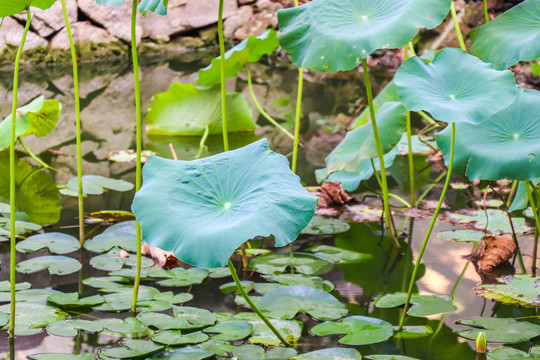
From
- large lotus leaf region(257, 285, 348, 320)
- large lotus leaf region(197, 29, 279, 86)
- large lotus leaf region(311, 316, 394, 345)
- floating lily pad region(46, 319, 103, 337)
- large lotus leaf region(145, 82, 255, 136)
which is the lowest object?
floating lily pad region(46, 319, 103, 337)

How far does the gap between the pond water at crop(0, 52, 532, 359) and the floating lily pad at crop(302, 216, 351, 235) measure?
3 centimetres

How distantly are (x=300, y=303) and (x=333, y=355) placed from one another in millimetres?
255

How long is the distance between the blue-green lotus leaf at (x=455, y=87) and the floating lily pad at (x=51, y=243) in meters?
1.11

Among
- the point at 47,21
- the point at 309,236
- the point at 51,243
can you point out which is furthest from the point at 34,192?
the point at 47,21

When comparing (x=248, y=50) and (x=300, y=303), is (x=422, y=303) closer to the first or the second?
(x=300, y=303)

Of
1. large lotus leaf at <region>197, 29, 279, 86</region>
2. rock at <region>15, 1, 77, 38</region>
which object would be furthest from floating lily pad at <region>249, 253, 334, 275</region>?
rock at <region>15, 1, 77, 38</region>

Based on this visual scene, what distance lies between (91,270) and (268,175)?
753mm

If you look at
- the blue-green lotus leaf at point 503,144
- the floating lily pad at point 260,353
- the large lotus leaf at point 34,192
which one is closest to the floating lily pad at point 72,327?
the floating lily pad at point 260,353

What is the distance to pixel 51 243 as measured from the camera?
1.88 meters

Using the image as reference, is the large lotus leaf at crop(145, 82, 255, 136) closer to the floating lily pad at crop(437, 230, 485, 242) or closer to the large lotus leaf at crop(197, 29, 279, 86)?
the large lotus leaf at crop(197, 29, 279, 86)

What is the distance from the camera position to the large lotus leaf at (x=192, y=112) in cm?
300

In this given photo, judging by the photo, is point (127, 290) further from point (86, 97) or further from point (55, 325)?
point (86, 97)

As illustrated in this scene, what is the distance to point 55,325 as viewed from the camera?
1.39 m

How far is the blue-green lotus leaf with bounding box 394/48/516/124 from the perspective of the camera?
1.29 meters
